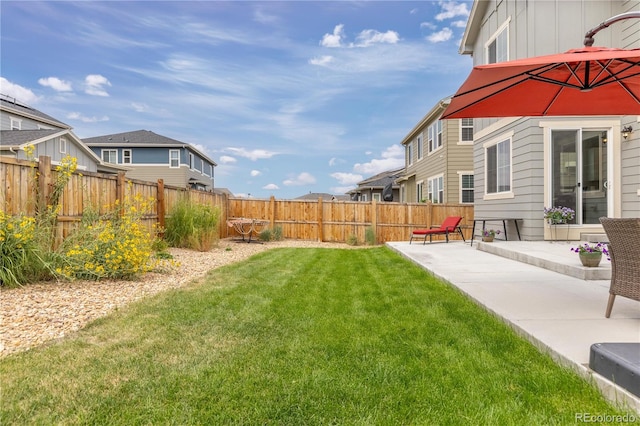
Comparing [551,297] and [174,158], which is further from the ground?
[174,158]

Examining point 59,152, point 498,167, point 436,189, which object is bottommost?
point 436,189

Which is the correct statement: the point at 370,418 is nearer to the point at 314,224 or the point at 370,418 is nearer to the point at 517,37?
the point at 517,37

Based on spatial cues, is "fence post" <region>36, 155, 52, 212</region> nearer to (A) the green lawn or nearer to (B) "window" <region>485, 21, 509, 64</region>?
(A) the green lawn

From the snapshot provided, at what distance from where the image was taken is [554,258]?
5.66 m

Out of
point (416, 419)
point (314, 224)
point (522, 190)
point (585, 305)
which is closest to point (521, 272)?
point (585, 305)

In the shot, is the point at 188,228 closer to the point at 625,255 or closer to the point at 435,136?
the point at 625,255

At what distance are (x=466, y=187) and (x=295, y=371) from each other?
1391cm

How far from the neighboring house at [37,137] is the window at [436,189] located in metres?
16.3

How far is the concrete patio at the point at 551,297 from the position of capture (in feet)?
8.39

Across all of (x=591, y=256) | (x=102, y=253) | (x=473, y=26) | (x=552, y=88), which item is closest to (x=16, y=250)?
(x=102, y=253)

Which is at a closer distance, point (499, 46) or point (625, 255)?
point (625, 255)

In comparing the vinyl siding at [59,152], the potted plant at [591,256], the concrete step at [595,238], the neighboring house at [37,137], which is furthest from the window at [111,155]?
the potted plant at [591,256]

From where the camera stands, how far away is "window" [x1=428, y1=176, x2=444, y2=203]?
1538cm

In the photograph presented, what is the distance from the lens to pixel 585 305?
3.57 m
